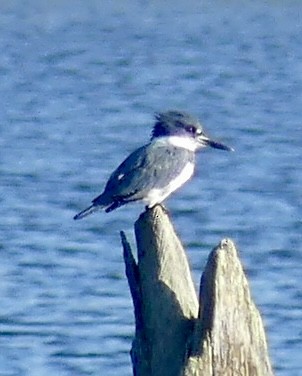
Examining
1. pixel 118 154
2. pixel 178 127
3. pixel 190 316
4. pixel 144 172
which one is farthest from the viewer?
pixel 118 154

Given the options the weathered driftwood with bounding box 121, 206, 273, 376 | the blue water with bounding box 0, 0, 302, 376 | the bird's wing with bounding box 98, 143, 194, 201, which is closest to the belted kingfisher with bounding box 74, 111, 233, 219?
the bird's wing with bounding box 98, 143, 194, 201

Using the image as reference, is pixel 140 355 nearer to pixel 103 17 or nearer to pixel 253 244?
pixel 253 244

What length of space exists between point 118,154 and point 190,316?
39.4 ft

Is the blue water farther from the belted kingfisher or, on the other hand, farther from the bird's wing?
the bird's wing

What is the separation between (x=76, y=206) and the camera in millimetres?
14766

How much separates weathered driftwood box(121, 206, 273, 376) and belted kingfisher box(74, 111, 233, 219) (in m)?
1.07

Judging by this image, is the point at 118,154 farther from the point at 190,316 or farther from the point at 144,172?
the point at 190,316

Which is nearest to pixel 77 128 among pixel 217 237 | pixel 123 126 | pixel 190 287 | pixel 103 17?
pixel 123 126

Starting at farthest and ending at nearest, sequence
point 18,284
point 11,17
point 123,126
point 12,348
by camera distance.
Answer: point 11,17
point 123,126
point 18,284
point 12,348

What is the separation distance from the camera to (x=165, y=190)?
21.1ft

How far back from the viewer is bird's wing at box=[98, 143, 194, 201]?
6.30 meters

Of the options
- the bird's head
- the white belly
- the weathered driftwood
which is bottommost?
the weathered driftwood

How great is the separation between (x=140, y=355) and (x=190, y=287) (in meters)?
0.25

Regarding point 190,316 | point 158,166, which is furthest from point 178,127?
point 190,316
